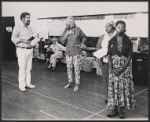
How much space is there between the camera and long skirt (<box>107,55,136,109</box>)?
3.43m

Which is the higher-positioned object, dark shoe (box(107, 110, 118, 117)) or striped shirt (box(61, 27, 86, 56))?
striped shirt (box(61, 27, 86, 56))

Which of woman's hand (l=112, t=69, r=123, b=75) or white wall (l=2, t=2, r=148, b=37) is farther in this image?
white wall (l=2, t=2, r=148, b=37)

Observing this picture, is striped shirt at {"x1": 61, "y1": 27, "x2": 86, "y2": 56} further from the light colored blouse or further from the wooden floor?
the light colored blouse

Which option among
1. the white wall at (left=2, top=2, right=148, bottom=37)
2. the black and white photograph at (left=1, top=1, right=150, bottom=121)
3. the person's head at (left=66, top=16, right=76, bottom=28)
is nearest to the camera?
the black and white photograph at (left=1, top=1, right=150, bottom=121)

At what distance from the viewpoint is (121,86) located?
344 cm

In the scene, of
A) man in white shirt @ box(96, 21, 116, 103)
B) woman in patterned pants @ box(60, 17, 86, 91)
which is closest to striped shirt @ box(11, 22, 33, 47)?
woman in patterned pants @ box(60, 17, 86, 91)

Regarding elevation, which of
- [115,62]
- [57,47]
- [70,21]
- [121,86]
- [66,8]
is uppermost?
[66,8]

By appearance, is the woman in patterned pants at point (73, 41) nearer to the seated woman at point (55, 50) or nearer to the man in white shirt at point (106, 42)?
the man in white shirt at point (106, 42)

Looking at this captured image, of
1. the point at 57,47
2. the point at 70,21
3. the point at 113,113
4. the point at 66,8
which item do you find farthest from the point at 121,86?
the point at 66,8

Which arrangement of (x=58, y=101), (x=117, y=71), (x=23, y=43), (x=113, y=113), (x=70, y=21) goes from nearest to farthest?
(x=117, y=71)
(x=113, y=113)
(x=58, y=101)
(x=70, y=21)
(x=23, y=43)

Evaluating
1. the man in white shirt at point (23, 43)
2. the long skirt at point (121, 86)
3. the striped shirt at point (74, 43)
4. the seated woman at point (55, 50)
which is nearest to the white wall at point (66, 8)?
the seated woman at point (55, 50)

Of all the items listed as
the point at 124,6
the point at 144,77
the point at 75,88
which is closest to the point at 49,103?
the point at 75,88

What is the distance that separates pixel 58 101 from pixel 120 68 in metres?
1.71

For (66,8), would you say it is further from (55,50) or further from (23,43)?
(23,43)
